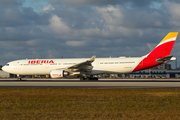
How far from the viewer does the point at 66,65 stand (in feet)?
131

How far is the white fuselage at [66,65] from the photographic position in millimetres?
37531

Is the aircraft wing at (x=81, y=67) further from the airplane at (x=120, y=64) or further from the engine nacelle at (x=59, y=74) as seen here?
the engine nacelle at (x=59, y=74)

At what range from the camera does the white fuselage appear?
37531 mm

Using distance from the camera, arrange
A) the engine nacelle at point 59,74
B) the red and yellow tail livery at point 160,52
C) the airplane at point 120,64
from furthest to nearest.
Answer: the red and yellow tail livery at point 160,52 < the airplane at point 120,64 < the engine nacelle at point 59,74

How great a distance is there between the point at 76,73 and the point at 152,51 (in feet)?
43.8

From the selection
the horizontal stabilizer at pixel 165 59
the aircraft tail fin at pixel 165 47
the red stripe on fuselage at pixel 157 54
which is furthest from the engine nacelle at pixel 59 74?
the horizontal stabilizer at pixel 165 59

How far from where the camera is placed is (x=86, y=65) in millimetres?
37500

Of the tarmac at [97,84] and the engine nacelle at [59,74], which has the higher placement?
the engine nacelle at [59,74]

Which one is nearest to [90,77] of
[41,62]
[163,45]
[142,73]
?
[41,62]

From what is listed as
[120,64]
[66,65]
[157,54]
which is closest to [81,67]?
[66,65]

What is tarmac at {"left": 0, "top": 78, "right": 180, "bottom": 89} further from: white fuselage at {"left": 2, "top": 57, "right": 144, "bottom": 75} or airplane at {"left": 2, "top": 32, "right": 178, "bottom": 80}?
white fuselage at {"left": 2, "top": 57, "right": 144, "bottom": 75}

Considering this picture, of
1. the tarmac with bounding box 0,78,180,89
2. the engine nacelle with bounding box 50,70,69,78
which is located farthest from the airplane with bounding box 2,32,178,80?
the tarmac with bounding box 0,78,180,89

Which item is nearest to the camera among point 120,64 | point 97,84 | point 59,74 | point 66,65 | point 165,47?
point 97,84

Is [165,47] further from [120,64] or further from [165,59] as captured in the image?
[120,64]
